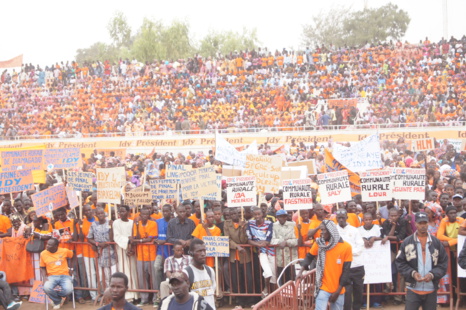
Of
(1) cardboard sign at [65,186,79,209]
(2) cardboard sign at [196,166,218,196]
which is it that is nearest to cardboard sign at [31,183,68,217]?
(1) cardboard sign at [65,186,79,209]

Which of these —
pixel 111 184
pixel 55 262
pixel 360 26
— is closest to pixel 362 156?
pixel 111 184

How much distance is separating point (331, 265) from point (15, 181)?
6.79 metres

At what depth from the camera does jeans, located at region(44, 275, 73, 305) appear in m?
9.53

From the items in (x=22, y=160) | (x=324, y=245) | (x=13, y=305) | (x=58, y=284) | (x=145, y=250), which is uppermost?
(x=22, y=160)

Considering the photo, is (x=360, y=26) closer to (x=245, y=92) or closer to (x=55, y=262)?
(x=245, y=92)

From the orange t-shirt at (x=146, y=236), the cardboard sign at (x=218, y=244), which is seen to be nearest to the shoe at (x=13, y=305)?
the orange t-shirt at (x=146, y=236)

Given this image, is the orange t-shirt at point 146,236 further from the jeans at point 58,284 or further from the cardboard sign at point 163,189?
the jeans at point 58,284

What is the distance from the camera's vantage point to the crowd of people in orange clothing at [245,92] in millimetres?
28984

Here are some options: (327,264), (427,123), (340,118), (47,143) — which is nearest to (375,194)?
(327,264)

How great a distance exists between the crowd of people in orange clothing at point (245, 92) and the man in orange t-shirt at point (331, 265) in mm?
20104

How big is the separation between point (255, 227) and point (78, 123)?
28.1 metres

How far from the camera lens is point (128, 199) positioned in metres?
10.1

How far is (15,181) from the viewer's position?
11.3m

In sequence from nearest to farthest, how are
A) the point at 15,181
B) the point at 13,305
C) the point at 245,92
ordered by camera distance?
the point at 13,305 < the point at 15,181 < the point at 245,92
